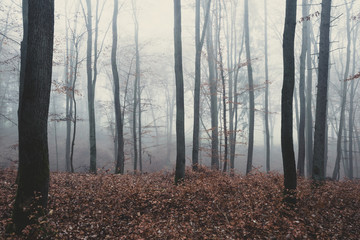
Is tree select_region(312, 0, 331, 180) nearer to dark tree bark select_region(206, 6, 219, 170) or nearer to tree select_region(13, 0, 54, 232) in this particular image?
dark tree bark select_region(206, 6, 219, 170)

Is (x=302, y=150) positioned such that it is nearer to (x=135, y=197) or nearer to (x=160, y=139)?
(x=135, y=197)

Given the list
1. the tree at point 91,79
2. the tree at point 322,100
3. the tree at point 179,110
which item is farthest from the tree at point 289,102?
the tree at point 91,79

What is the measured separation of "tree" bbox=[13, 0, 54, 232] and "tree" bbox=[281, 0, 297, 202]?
613cm

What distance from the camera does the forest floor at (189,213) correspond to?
4.62m

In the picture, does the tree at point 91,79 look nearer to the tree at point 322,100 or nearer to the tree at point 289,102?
the tree at point 289,102

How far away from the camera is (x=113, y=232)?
4809mm

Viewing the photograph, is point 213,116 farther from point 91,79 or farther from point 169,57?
point 169,57

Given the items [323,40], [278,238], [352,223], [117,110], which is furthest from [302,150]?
[117,110]

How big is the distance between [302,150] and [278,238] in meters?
8.99

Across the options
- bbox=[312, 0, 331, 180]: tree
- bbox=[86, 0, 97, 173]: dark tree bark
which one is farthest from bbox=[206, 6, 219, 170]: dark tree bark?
bbox=[86, 0, 97, 173]: dark tree bark

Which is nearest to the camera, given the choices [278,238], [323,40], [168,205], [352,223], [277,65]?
[278,238]

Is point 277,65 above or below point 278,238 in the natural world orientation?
above

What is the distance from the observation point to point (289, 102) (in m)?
5.69

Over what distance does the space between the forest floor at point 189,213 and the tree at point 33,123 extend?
1.59 ft
